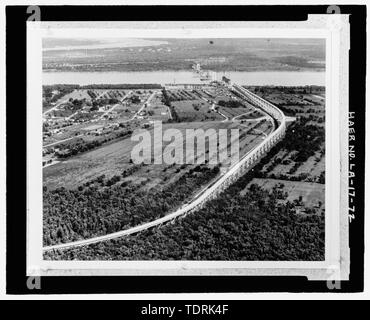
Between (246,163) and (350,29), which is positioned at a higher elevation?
(350,29)

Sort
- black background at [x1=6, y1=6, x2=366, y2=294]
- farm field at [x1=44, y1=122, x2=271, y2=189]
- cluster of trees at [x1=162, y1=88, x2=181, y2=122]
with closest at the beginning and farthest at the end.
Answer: black background at [x1=6, y1=6, x2=366, y2=294] < farm field at [x1=44, y1=122, x2=271, y2=189] < cluster of trees at [x1=162, y1=88, x2=181, y2=122]

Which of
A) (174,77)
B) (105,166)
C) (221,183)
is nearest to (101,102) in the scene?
(105,166)

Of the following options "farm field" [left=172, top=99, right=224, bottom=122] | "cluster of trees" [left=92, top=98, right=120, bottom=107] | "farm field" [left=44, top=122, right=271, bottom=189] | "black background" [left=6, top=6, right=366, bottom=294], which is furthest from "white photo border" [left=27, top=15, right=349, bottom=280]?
"farm field" [left=172, top=99, right=224, bottom=122]

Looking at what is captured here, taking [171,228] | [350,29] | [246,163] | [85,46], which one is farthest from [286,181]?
[85,46]

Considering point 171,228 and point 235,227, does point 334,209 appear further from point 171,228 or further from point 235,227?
point 171,228

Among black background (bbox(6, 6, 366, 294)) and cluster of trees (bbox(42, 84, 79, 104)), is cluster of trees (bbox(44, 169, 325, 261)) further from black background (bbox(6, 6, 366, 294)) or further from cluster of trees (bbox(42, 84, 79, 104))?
cluster of trees (bbox(42, 84, 79, 104))

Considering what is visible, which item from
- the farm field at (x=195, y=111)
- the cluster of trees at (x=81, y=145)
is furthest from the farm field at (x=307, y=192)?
the cluster of trees at (x=81, y=145)
